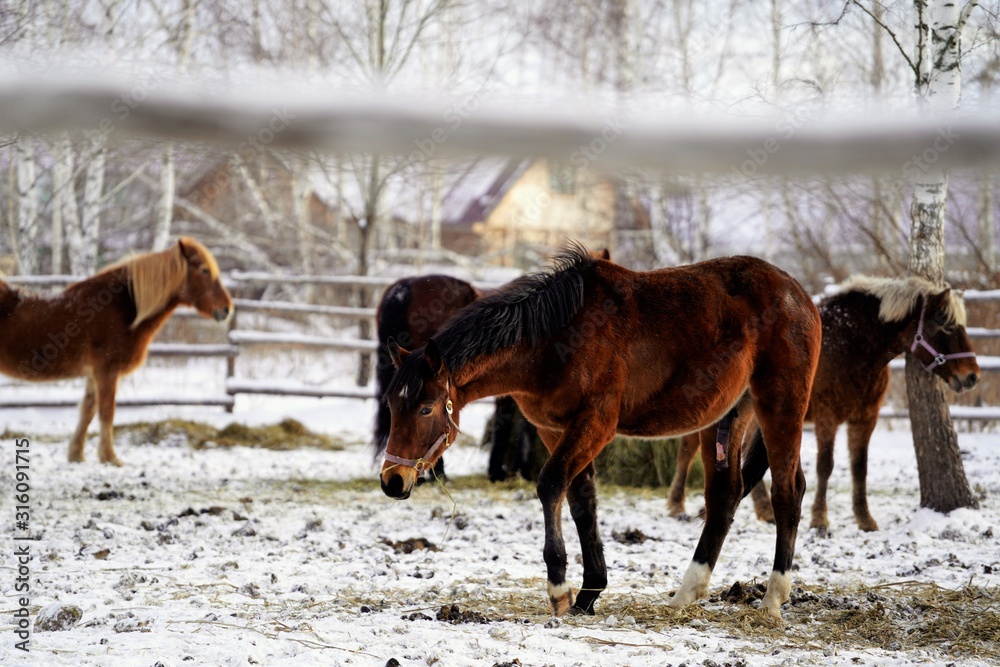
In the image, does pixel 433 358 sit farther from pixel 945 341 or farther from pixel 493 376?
pixel 945 341

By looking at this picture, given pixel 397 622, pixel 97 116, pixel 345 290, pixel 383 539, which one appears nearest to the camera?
pixel 97 116

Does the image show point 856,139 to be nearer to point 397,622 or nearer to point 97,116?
point 97,116

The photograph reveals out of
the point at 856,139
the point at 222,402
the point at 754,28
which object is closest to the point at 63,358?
the point at 222,402

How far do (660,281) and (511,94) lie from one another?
10.1 ft

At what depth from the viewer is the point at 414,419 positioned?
3.32 m

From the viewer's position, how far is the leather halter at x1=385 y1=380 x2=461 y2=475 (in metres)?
3.29

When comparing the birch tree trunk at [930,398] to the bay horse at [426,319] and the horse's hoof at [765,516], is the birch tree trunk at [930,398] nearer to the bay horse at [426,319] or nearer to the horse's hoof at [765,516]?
the horse's hoof at [765,516]

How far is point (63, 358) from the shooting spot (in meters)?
6.86

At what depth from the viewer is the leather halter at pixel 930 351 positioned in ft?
17.6

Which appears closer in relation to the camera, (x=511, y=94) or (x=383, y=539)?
(x=511, y=94)

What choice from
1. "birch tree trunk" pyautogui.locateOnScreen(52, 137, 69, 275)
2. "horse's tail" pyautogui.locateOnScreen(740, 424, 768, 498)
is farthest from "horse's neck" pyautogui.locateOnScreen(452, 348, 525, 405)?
"birch tree trunk" pyautogui.locateOnScreen(52, 137, 69, 275)

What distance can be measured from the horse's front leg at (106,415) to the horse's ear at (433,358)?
489 cm

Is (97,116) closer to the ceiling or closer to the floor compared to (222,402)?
closer to the ceiling

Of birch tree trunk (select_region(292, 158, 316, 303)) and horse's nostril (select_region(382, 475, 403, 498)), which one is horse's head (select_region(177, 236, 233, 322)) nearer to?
birch tree trunk (select_region(292, 158, 316, 303))
